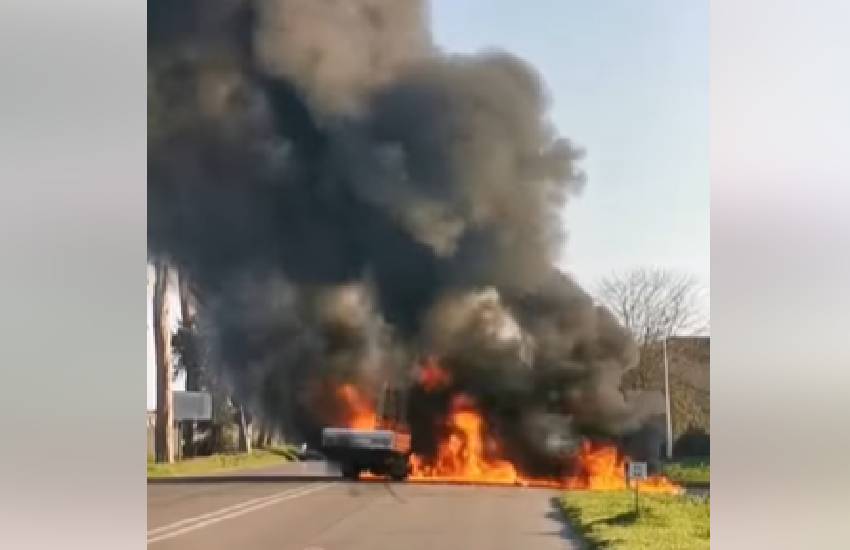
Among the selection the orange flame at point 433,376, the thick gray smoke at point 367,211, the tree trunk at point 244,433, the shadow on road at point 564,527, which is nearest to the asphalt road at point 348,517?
the shadow on road at point 564,527

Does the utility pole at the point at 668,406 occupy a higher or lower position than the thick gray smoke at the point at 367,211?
lower

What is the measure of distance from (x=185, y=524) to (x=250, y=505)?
0.23 metres

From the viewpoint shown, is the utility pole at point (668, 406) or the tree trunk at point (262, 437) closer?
the utility pole at point (668, 406)

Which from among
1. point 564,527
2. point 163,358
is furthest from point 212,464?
point 564,527

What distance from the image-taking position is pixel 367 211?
2.84 metres

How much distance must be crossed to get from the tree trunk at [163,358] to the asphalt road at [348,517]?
0.68 ft

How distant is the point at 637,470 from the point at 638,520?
6.1 inches

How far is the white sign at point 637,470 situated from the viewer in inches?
109

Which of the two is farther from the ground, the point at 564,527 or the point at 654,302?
the point at 654,302

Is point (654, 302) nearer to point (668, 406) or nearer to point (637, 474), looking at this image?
point (668, 406)

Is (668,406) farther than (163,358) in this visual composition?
No

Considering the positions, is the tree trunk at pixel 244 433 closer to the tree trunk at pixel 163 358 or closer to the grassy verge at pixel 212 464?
the grassy verge at pixel 212 464

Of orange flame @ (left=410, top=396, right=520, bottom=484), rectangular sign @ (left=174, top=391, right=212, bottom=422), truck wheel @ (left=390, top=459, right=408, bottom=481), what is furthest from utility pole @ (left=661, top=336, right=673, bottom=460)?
rectangular sign @ (left=174, top=391, right=212, bottom=422)
